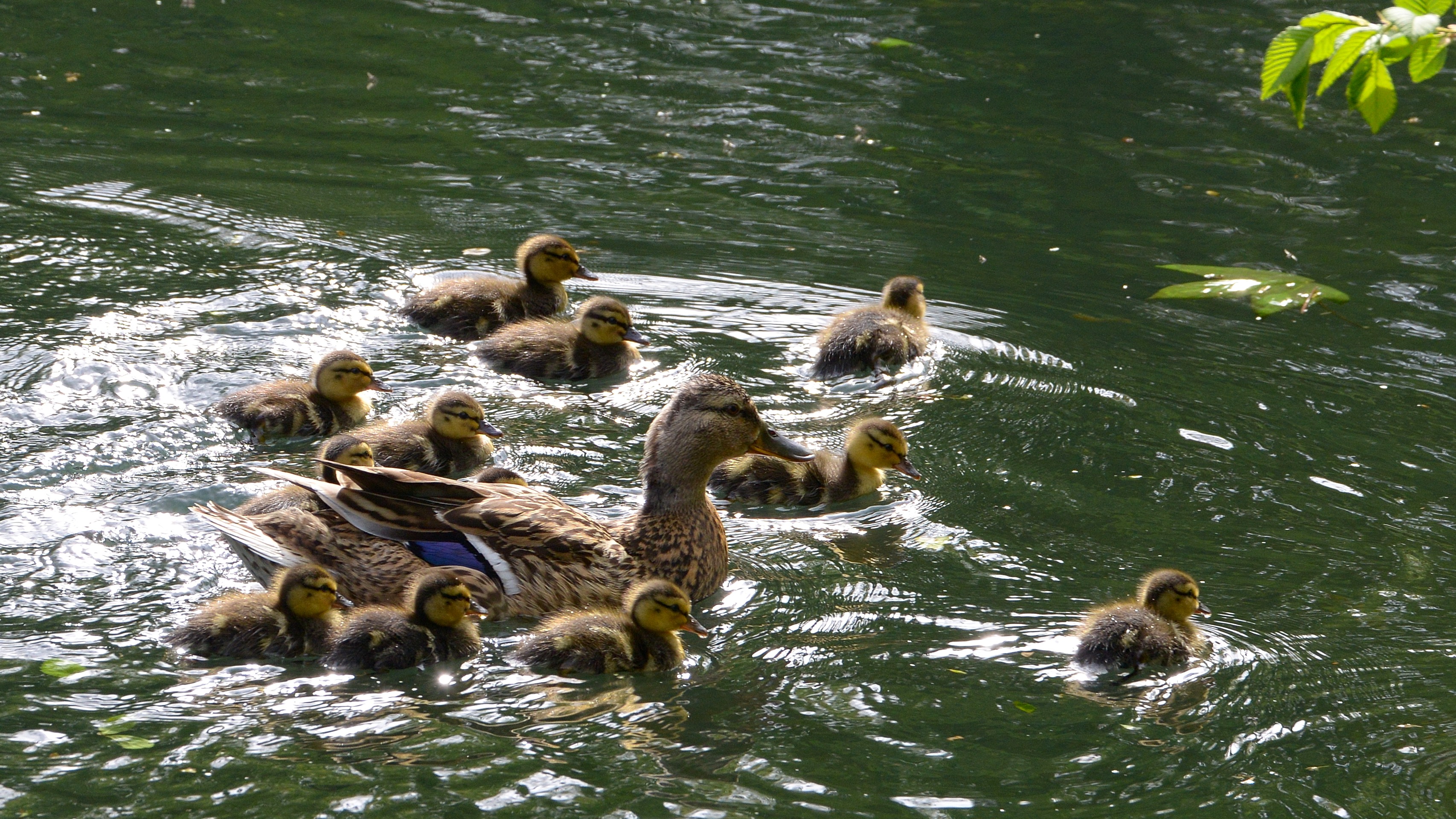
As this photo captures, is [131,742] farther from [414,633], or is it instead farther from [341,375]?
[341,375]

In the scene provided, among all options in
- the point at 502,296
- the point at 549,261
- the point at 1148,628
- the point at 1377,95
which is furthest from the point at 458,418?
the point at 1377,95

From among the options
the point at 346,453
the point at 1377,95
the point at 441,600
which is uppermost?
the point at 1377,95

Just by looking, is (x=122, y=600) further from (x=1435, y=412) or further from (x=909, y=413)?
(x=1435, y=412)

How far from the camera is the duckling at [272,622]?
432 cm

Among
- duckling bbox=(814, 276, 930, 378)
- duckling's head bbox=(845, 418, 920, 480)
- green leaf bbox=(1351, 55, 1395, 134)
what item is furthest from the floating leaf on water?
green leaf bbox=(1351, 55, 1395, 134)

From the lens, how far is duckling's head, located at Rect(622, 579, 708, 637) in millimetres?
4477

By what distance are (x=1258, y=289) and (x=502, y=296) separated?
154 inches

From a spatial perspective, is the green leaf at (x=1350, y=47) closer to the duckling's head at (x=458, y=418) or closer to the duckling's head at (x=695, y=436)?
the duckling's head at (x=695, y=436)

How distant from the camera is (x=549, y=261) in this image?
298 inches

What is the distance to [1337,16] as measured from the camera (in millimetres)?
2938

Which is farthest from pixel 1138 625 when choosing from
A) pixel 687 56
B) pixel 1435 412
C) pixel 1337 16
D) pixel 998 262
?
pixel 687 56

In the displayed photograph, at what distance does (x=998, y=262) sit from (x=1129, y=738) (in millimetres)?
4737

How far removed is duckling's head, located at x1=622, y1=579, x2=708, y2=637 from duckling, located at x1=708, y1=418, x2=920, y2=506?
1.38 metres

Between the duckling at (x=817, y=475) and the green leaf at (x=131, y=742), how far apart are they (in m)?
2.61
